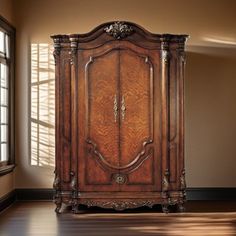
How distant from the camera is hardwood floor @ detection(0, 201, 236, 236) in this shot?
4.69 m

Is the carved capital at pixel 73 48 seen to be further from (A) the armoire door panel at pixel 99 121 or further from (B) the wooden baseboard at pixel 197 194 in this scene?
A: (B) the wooden baseboard at pixel 197 194

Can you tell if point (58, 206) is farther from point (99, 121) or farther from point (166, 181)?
point (166, 181)

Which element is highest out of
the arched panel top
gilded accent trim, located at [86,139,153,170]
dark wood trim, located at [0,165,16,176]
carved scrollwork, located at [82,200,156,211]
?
the arched panel top

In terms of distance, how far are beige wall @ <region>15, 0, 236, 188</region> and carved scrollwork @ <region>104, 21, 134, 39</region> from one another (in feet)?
2.98

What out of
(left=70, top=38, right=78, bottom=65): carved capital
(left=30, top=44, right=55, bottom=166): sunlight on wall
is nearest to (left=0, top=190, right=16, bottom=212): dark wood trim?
(left=30, top=44, right=55, bottom=166): sunlight on wall

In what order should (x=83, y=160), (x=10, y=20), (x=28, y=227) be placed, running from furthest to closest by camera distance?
(x=10, y=20), (x=83, y=160), (x=28, y=227)

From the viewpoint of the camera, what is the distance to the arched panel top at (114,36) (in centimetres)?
558

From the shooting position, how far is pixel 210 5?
6.48 metres

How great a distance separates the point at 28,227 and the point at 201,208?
80.4 inches

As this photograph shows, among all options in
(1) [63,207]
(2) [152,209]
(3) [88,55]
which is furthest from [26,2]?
(2) [152,209]

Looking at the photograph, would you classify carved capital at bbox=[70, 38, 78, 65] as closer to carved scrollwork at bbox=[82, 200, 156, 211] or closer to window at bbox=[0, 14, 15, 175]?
window at bbox=[0, 14, 15, 175]

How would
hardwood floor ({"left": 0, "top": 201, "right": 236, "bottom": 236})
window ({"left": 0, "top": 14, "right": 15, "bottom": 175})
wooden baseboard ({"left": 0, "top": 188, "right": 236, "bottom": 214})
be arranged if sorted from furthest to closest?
wooden baseboard ({"left": 0, "top": 188, "right": 236, "bottom": 214}), window ({"left": 0, "top": 14, "right": 15, "bottom": 175}), hardwood floor ({"left": 0, "top": 201, "right": 236, "bottom": 236})

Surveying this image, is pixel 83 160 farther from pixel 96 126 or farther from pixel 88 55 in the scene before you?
pixel 88 55

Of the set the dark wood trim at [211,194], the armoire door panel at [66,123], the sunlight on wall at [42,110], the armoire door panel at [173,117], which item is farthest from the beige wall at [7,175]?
the dark wood trim at [211,194]
